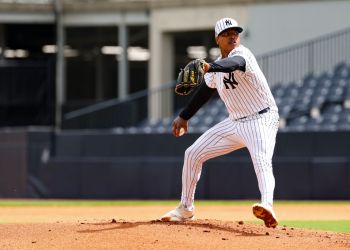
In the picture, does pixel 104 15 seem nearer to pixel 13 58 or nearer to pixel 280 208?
pixel 13 58

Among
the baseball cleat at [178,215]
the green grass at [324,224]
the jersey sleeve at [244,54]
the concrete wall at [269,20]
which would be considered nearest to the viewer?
the jersey sleeve at [244,54]

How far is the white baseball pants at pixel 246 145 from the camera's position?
773 cm

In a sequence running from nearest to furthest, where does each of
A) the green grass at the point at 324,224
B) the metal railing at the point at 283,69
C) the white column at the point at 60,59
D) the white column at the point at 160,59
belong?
the green grass at the point at 324,224
the metal railing at the point at 283,69
the white column at the point at 160,59
the white column at the point at 60,59

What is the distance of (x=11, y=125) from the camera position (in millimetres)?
20469

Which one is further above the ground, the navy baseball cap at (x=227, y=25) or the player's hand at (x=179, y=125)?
the navy baseball cap at (x=227, y=25)

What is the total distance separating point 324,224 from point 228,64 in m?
3.62

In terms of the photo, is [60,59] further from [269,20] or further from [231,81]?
[231,81]

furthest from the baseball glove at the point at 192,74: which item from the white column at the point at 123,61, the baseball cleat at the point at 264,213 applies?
the white column at the point at 123,61

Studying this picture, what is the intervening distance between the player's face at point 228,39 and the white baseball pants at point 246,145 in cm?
61

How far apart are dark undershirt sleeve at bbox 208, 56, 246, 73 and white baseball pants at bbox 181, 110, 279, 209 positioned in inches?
23.4

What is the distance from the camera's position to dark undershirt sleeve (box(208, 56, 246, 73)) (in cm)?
735

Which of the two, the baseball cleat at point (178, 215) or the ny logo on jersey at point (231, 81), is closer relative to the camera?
the ny logo on jersey at point (231, 81)

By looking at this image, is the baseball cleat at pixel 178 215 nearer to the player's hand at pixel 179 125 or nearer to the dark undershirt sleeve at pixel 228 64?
the player's hand at pixel 179 125

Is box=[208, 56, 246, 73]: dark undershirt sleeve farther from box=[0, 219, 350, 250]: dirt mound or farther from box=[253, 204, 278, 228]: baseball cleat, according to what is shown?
box=[0, 219, 350, 250]: dirt mound
